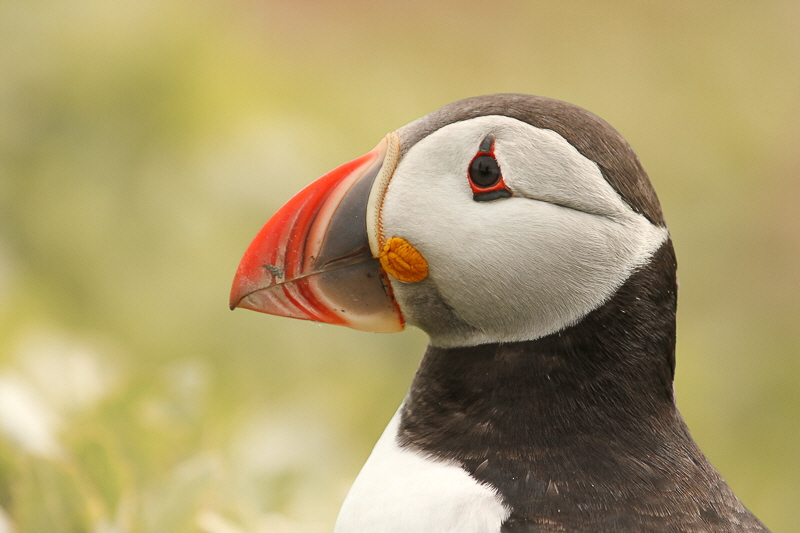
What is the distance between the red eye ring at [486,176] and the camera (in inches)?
55.9

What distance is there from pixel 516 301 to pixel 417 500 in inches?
14.2

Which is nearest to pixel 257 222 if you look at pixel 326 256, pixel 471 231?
pixel 326 256

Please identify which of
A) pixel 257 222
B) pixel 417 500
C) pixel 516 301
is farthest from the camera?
pixel 257 222

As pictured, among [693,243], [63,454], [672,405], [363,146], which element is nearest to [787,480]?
[693,243]

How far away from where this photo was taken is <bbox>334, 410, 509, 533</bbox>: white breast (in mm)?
1306

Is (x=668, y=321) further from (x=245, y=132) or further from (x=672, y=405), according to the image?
(x=245, y=132)

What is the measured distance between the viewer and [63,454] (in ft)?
5.62

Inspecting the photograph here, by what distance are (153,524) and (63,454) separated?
267mm

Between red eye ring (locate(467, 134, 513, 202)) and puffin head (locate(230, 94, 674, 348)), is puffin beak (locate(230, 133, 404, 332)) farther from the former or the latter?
red eye ring (locate(467, 134, 513, 202))

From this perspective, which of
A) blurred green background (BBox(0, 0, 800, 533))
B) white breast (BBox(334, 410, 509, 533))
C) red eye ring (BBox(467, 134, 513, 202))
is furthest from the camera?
blurred green background (BBox(0, 0, 800, 533))

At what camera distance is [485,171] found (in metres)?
1.43

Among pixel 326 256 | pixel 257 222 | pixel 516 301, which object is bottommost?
pixel 257 222

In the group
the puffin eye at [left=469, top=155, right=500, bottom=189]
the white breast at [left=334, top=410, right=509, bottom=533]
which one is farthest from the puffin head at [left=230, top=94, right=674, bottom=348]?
the white breast at [left=334, top=410, right=509, bottom=533]

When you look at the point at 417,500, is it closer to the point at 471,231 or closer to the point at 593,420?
the point at 593,420
